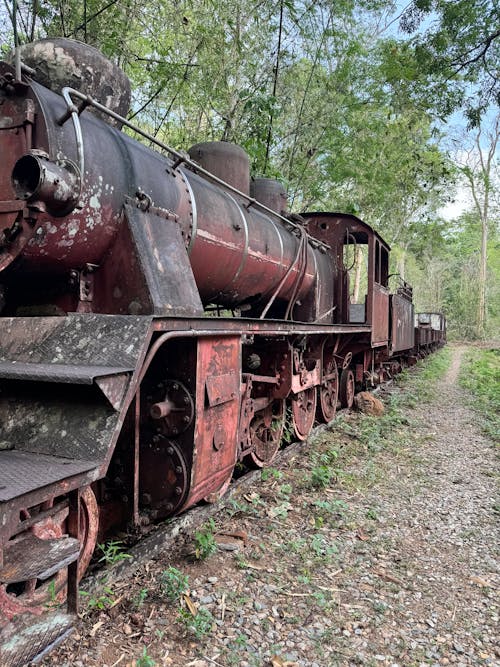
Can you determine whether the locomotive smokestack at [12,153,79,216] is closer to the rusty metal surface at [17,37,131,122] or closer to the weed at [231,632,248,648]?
the rusty metal surface at [17,37,131,122]

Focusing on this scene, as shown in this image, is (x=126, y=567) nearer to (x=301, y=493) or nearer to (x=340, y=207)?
(x=301, y=493)

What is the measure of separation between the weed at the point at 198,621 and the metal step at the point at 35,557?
3.05 ft

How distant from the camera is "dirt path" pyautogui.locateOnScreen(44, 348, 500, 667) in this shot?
2.29 meters

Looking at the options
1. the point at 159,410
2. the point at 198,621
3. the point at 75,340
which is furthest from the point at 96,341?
the point at 198,621

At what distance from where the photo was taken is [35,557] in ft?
5.45

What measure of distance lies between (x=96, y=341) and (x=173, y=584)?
4.61 ft

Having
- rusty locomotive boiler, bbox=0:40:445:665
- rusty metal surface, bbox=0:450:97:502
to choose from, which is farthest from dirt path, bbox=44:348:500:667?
rusty metal surface, bbox=0:450:97:502

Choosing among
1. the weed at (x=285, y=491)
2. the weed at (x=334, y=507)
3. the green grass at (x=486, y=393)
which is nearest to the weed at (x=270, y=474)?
the weed at (x=285, y=491)

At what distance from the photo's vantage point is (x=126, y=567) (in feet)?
8.75

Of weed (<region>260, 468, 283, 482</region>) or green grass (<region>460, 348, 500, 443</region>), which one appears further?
green grass (<region>460, 348, 500, 443</region>)

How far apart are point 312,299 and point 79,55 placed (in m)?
4.21

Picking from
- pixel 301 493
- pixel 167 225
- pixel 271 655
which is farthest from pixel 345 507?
pixel 167 225

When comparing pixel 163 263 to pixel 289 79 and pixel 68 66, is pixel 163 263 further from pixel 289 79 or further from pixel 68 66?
pixel 289 79

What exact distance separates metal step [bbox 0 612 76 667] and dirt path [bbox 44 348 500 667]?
517mm
